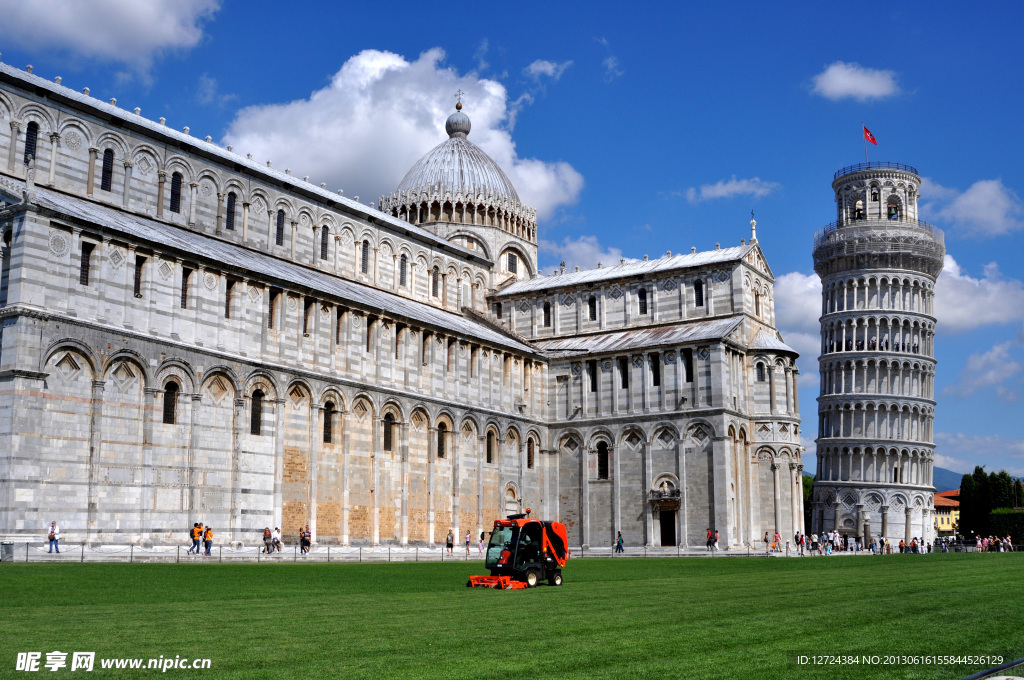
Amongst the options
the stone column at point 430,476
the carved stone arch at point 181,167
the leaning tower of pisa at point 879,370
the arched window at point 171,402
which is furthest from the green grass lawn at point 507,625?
the leaning tower of pisa at point 879,370

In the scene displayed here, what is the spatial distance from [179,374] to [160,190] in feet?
41.3

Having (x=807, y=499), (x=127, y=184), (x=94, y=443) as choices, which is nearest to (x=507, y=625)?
(x=94, y=443)

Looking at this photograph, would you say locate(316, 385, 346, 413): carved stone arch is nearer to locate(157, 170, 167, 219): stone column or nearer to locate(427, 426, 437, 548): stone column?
locate(427, 426, 437, 548): stone column

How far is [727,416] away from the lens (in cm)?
5600

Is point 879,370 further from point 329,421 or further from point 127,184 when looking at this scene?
point 127,184

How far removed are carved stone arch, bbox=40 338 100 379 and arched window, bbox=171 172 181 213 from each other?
14056 millimetres

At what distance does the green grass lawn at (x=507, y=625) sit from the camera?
10695 millimetres

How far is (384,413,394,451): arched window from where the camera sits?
165 feet

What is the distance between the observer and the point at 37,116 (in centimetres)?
4375

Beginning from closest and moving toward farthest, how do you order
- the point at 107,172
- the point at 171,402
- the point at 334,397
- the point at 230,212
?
the point at 171,402 → the point at 107,172 → the point at 334,397 → the point at 230,212

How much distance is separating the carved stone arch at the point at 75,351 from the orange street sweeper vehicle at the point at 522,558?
63.9 feet

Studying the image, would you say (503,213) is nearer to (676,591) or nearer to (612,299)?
(612,299)

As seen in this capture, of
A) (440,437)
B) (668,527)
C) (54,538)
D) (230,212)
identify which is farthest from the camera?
(668,527)

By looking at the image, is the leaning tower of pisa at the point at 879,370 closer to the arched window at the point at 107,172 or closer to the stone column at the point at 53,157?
the arched window at the point at 107,172
